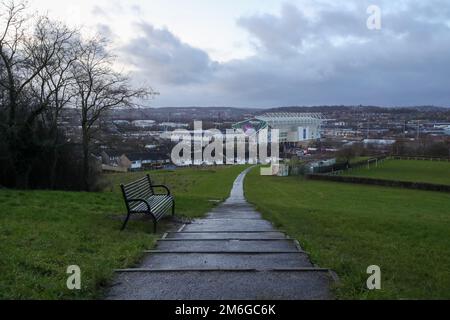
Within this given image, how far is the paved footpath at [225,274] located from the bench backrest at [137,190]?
7.09 ft

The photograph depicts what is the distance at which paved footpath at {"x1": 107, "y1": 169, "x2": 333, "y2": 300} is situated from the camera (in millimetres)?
4160

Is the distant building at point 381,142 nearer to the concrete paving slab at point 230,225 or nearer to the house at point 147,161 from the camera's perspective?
the house at point 147,161

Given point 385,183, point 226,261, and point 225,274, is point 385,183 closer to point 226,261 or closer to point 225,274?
point 226,261

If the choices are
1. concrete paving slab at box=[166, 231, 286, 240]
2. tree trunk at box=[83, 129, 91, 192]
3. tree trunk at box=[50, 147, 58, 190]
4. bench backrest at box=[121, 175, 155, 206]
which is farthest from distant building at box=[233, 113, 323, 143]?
concrete paving slab at box=[166, 231, 286, 240]

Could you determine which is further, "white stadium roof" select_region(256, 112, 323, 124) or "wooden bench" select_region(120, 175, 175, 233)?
"white stadium roof" select_region(256, 112, 323, 124)

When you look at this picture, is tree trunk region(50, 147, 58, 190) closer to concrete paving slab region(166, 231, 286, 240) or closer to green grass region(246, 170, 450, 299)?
green grass region(246, 170, 450, 299)

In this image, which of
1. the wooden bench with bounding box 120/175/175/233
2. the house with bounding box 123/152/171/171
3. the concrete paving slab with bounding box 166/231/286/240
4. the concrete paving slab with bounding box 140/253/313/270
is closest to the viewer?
the concrete paving slab with bounding box 140/253/313/270

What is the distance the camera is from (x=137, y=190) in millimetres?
9852

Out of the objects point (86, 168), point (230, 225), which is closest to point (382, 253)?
point (230, 225)

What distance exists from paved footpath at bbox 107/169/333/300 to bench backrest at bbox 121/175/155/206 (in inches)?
85.0

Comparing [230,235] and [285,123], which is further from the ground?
[285,123]

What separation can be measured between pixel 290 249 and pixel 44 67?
63.8ft

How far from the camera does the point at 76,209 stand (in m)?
10.9

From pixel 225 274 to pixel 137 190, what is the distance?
17.8 feet
